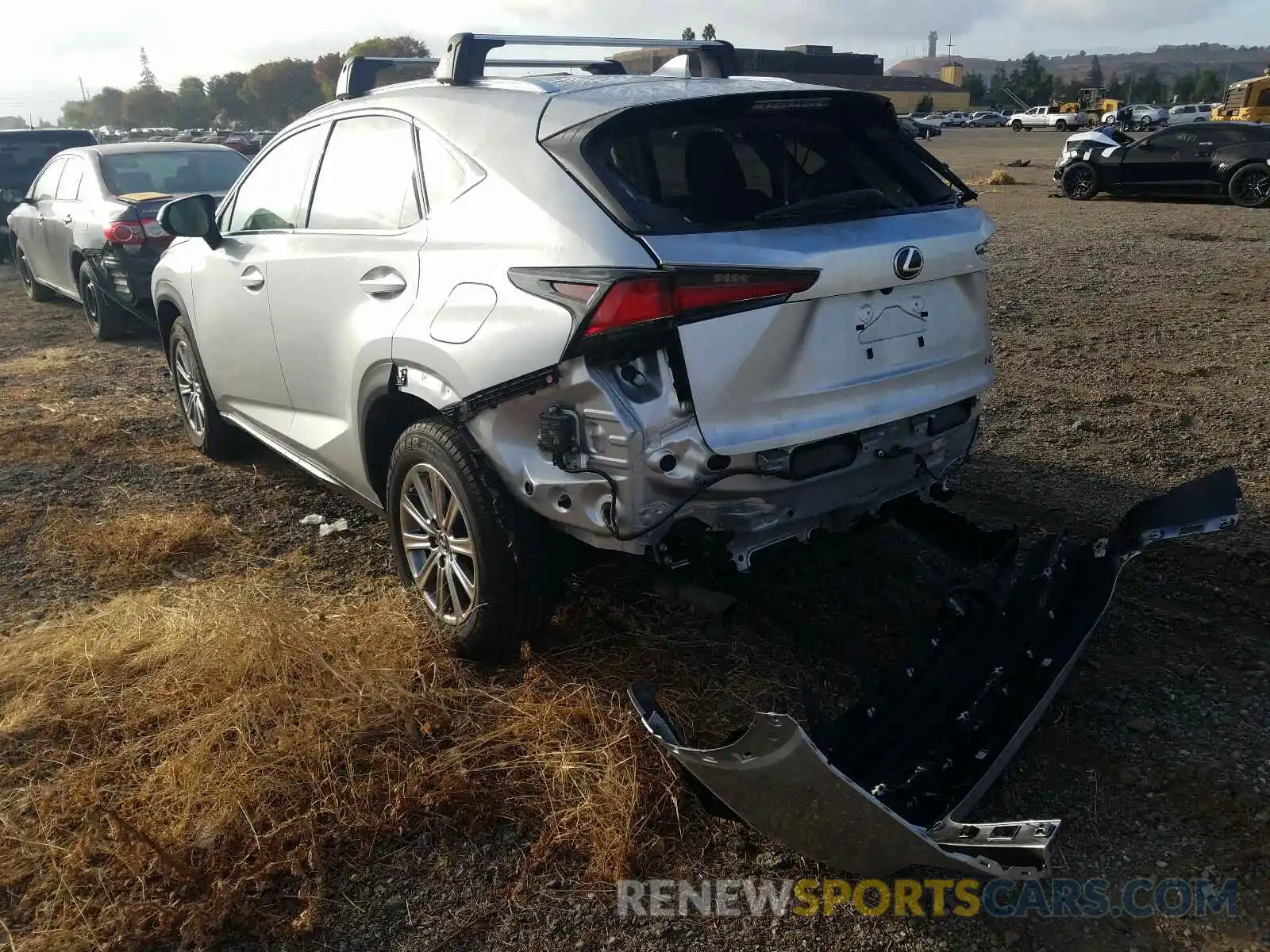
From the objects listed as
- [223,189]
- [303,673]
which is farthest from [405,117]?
[223,189]

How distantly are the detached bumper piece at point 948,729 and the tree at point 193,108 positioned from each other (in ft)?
497

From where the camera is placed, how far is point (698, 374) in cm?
272

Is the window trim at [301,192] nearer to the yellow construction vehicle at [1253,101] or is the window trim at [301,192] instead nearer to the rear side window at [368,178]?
the rear side window at [368,178]

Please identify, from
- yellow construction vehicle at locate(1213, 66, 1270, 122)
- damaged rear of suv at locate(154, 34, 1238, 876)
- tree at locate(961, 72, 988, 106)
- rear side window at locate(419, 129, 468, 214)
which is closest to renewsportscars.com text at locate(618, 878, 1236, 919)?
damaged rear of suv at locate(154, 34, 1238, 876)

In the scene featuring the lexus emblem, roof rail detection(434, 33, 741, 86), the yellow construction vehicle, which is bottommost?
the lexus emblem

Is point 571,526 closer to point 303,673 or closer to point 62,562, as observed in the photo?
point 303,673

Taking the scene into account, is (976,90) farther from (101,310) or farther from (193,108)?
(101,310)

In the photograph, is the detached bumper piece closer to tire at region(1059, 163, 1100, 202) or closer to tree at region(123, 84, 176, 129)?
tire at region(1059, 163, 1100, 202)

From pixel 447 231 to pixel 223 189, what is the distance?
7.12 metres

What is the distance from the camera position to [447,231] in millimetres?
3264

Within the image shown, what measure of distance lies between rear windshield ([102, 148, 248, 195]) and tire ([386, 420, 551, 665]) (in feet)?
22.5

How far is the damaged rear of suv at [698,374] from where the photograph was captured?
2703 millimetres

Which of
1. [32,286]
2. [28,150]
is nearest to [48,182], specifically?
[32,286]

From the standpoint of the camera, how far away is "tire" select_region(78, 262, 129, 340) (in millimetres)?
9219
